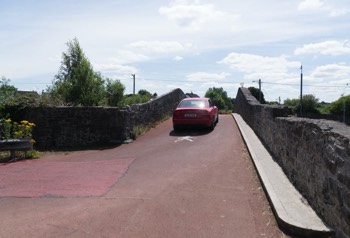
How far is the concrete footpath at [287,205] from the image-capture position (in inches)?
201

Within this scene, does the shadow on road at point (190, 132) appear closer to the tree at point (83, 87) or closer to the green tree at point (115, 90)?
the tree at point (83, 87)

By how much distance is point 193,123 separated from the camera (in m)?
16.0

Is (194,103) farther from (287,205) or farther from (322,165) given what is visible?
(322,165)

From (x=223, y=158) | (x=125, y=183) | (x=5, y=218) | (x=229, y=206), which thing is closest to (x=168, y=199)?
(x=229, y=206)

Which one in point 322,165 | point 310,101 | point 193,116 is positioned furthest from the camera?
point 310,101

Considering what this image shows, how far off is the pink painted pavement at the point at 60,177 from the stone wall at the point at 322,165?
3.62m

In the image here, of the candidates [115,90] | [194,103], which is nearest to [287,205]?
[194,103]

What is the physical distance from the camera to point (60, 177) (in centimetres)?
909

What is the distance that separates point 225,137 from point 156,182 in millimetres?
6557

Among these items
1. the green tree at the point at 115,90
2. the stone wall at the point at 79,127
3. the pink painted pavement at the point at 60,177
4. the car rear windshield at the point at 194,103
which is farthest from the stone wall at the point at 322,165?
the green tree at the point at 115,90

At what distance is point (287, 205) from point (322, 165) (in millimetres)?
→ 1034

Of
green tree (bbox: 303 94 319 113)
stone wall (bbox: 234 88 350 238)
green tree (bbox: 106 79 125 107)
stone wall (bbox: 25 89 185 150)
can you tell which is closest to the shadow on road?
stone wall (bbox: 25 89 185 150)

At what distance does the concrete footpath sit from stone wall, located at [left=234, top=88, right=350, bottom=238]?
4.3 inches

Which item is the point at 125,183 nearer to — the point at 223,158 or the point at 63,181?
the point at 63,181
